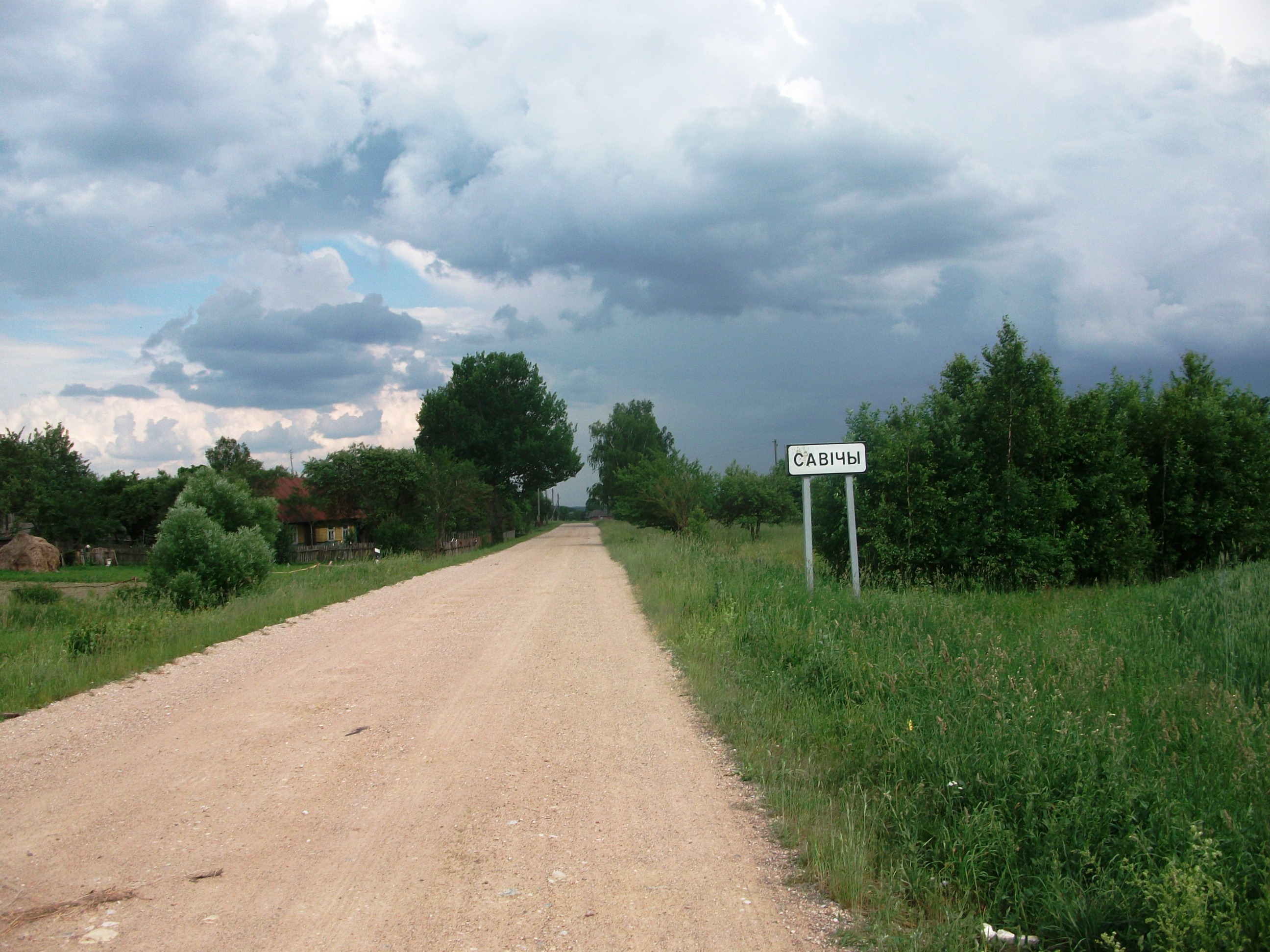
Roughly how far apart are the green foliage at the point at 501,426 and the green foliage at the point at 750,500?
18.7 m

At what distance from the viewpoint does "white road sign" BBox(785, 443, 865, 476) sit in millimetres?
10438

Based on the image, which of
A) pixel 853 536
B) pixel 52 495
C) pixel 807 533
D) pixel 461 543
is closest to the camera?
pixel 853 536

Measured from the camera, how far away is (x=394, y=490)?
130 feet

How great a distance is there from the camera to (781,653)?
809 centimetres

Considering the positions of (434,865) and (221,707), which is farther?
(221,707)

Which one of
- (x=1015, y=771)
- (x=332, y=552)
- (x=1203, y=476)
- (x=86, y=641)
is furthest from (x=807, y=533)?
(x=332, y=552)

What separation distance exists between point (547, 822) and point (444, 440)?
5414cm

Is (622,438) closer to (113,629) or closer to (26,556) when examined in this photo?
(26,556)

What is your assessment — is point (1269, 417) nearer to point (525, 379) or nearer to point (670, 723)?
point (670, 723)

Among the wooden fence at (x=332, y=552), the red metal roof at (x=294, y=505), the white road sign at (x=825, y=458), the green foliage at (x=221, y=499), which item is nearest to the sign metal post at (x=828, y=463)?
the white road sign at (x=825, y=458)

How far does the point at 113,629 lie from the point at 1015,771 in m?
11.6

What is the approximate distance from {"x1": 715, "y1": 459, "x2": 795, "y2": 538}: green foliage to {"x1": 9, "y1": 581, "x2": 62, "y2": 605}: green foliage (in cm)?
2881

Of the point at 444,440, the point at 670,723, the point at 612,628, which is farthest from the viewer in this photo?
the point at 444,440

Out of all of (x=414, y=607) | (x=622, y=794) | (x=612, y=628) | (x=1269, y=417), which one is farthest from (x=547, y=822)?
(x=1269, y=417)
